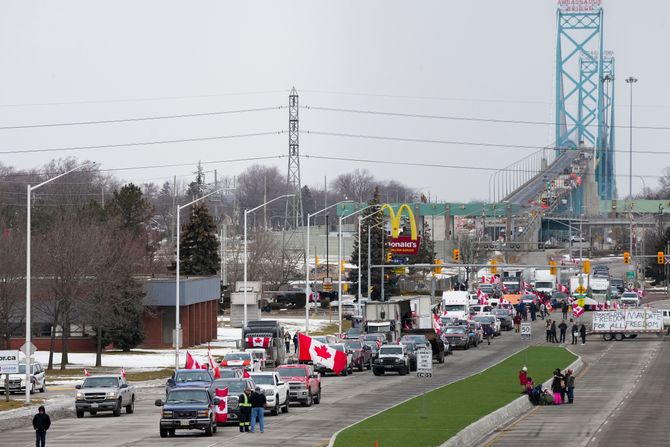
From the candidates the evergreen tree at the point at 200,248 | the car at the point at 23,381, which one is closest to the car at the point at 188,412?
the car at the point at 23,381

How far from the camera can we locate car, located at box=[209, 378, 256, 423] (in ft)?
144

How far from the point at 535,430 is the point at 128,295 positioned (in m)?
42.7

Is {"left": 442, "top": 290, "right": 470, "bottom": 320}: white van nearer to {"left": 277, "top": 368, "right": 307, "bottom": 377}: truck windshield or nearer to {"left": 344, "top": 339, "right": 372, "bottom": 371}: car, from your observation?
{"left": 344, "top": 339, "right": 372, "bottom": 371}: car

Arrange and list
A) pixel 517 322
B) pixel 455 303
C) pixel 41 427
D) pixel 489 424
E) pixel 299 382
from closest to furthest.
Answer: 1. pixel 41 427
2. pixel 489 424
3. pixel 299 382
4. pixel 455 303
5. pixel 517 322

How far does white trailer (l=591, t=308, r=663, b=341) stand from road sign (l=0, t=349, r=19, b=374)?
48.9 meters

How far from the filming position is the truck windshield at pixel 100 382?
46531mm

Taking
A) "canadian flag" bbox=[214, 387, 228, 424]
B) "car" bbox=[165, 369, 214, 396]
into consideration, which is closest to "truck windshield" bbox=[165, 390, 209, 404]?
"canadian flag" bbox=[214, 387, 228, 424]

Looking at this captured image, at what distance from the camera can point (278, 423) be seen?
142 ft

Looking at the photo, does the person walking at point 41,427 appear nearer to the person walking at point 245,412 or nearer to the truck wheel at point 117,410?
the person walking at point 245,412

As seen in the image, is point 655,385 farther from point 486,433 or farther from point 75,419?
point 75,419

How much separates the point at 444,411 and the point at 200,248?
65427 mm

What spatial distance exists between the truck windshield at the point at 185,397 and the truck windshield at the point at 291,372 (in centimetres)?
996

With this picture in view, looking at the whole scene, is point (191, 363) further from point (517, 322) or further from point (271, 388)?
point (517, 322)

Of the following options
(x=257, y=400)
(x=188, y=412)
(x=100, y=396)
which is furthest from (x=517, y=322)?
(x=188, y=412)
